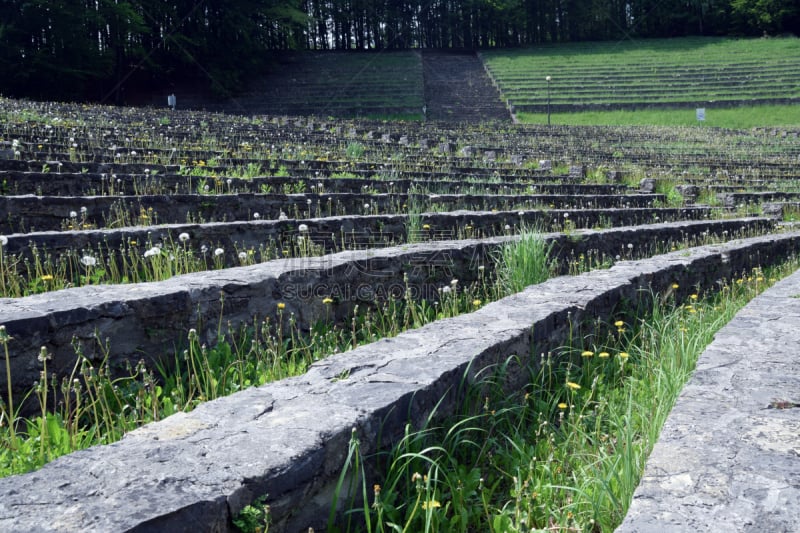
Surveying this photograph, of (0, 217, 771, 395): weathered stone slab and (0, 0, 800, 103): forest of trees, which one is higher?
(0, 0, 800, 103): forest of trees

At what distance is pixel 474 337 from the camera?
12.0ft

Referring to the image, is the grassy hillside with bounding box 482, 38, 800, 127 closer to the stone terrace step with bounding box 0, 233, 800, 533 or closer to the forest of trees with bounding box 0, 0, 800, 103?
the forest of trees with bounding box 0, 0, 800, 103

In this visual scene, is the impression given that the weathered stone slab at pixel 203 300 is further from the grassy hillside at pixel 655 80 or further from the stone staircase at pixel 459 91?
the grassy hillside at pixel 655 80

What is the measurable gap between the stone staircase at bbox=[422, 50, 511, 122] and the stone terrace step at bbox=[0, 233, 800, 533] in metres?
34.2

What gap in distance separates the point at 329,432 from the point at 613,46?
6733 centimetres

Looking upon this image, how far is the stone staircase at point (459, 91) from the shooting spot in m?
38.9

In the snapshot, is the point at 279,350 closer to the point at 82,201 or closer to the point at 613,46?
the point at 82,201

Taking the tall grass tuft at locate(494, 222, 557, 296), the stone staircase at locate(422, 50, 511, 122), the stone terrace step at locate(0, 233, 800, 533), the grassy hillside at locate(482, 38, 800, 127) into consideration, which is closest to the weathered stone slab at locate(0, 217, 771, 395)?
the tall grass tuft at locate(494, 222, 557, 296)

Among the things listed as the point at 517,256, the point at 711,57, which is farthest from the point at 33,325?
the point at 711,57

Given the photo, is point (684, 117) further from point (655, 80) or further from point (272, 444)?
point (272, 444)

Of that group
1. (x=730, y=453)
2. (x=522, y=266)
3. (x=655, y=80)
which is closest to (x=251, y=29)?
(x=655, y=80)

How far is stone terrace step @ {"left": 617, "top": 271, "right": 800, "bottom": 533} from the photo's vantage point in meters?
1.94

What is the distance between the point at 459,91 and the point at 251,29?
15.5 m

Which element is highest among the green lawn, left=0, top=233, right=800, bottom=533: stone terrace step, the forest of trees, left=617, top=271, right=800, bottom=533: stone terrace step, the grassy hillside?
the forest of trees
